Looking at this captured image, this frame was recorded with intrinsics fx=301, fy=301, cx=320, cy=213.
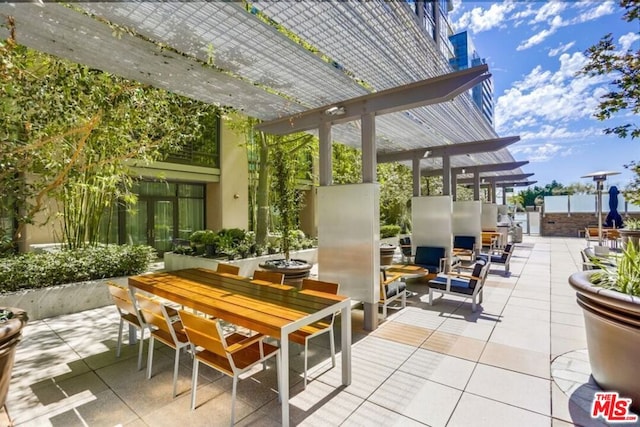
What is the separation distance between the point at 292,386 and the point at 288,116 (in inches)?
156

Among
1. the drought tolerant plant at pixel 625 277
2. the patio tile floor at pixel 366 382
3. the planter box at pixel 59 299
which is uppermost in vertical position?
the drought tolerant plant at pixel 625 277

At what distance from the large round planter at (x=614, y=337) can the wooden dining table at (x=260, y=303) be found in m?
2.06

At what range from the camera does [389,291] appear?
4914mm

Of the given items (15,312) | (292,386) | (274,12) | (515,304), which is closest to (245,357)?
(292,386)

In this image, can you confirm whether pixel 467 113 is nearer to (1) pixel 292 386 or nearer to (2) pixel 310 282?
(2) pixel 310 282

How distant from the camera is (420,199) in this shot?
26.3 ft

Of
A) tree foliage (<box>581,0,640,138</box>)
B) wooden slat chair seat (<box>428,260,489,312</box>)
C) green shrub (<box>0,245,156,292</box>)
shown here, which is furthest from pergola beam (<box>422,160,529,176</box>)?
green shrub (<box>0,245,156,292</box>)

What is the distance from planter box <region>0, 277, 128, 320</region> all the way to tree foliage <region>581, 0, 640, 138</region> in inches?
338

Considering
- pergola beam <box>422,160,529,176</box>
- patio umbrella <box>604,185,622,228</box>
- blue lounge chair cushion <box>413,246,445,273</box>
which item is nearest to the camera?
blue lounge chair cushion <box>413,246,445,273</box>

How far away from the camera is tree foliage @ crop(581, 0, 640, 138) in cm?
403

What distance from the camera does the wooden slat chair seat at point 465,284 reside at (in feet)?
16.2

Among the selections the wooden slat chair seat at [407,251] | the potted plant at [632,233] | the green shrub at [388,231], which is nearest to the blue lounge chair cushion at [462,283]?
the wooden slat chair seat at [407,251]

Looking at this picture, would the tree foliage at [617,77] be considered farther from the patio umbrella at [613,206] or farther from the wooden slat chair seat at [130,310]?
the patio umbrella at [613,206]

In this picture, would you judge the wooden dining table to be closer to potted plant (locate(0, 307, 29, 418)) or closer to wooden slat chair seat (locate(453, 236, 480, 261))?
potted plant (locate(0, 307, 29, 418))
